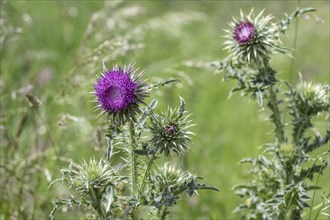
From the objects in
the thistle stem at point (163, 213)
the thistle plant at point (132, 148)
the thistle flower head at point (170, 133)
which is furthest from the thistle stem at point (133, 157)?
the thistle stem at point (163, 213)

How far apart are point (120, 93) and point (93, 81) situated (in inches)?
64.6

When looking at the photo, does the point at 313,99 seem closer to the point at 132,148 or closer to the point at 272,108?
the point at 272,108

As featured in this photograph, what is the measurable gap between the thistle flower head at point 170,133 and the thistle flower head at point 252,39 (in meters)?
0.74

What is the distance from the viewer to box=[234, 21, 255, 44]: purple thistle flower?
3527 millimetres

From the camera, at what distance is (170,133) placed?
293 cm

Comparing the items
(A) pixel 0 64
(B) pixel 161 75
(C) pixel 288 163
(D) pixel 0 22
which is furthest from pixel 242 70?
(B) pixel 161 75

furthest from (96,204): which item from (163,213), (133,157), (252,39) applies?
(252,39)

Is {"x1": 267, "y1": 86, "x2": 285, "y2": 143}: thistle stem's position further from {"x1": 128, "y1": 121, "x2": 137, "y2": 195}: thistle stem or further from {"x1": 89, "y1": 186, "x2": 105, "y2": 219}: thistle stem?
{"x1": 89, "y1": 186, "x2": 105, "y2": 219}: thistle stem

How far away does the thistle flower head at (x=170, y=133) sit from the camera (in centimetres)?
294

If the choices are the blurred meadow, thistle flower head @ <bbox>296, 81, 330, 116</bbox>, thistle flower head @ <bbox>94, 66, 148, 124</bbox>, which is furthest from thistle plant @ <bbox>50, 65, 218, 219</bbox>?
thistle flower head @ <bbox>296, 81, 330, 116</bbox>

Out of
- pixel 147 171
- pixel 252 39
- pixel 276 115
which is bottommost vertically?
pixel 147 171

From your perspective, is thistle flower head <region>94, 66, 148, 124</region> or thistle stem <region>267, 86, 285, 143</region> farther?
thistle stem <region>267, 86, 285, 143</region>

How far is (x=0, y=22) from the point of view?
4242 millimetres

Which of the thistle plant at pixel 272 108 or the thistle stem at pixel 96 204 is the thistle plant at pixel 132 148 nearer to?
the thistle stem at pixel 96 204
